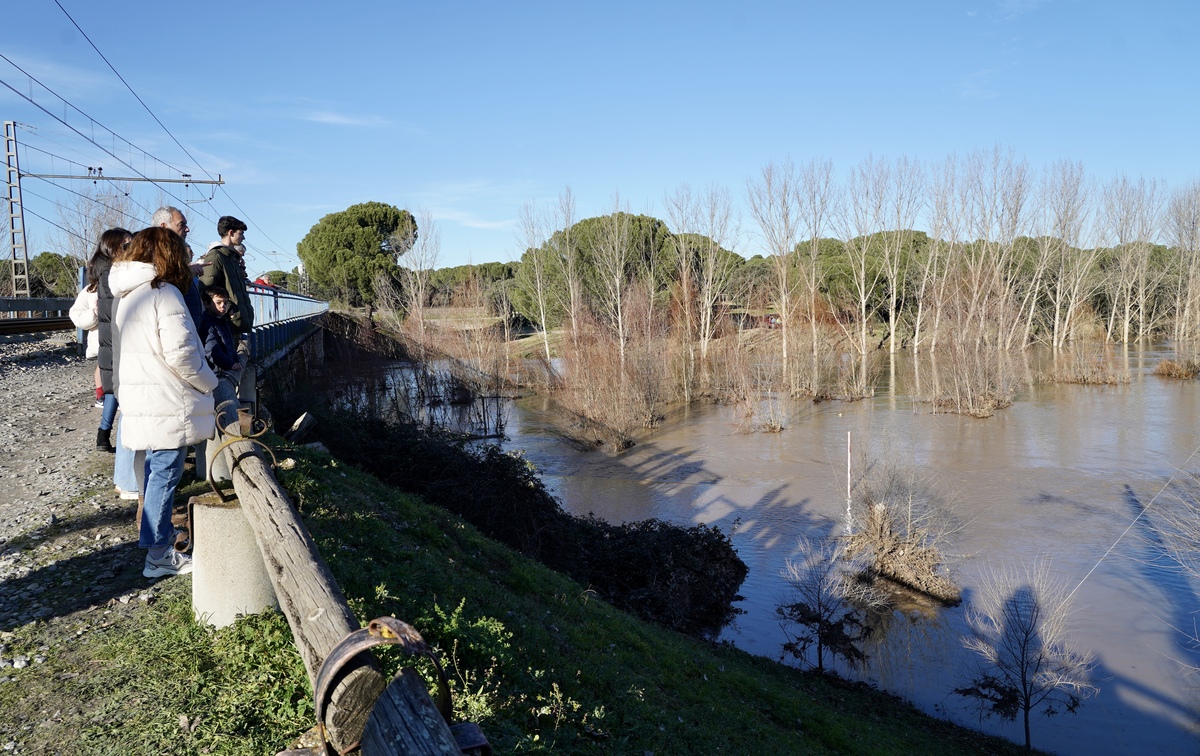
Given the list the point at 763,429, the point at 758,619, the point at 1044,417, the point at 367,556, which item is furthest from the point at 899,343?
the point at 367,556

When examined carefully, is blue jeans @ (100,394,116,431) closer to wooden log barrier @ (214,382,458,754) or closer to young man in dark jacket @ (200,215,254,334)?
young man in dark jacket @ (200,215,254,334)

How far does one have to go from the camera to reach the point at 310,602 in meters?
2.99

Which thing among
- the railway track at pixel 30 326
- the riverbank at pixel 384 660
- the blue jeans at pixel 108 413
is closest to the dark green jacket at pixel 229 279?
the blue jeans at pixel 108 413

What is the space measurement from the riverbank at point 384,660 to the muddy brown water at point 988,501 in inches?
170

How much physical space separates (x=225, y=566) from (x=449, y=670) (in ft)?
4.57

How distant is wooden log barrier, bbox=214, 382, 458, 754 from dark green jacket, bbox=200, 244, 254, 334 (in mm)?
2697

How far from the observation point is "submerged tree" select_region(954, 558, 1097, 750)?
39.6 feet

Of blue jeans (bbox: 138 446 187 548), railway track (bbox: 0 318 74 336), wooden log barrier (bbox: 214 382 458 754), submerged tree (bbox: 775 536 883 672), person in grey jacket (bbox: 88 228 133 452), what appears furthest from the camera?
railway track (bbox: 0 318 74 336)

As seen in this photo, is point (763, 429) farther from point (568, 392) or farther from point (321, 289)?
point (321, 289)

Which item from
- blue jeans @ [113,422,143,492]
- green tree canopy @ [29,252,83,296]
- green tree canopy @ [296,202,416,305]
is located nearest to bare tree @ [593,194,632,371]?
green tree canopy @ [296,202,416,305]

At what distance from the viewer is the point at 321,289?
5862 centimetres

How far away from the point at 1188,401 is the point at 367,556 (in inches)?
1568

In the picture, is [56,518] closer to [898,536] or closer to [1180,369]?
[898,536]

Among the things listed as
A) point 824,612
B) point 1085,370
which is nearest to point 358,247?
point 1085,370
